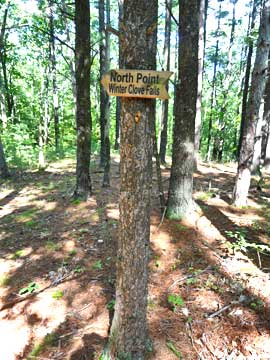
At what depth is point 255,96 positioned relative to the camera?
5781 mm

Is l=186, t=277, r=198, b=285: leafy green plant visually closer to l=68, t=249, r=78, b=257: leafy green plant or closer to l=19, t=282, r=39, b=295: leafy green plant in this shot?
l=68, t=249, r=78, b=257: leafy green plant

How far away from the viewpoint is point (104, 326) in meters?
3.16

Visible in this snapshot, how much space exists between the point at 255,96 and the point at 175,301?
4624 mm

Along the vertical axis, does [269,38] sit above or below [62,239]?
above

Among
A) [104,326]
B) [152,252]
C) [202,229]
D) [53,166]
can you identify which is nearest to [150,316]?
[104,326]

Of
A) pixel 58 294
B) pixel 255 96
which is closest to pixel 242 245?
pixel 58 294

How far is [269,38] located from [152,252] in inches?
200

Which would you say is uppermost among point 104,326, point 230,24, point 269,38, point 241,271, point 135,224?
point 230,24

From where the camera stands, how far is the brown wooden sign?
203 centimetres

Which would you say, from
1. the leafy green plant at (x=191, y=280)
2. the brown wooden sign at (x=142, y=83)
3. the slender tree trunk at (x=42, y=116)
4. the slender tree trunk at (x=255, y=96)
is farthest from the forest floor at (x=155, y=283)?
the slender tree trunk at (x=42, y=116)

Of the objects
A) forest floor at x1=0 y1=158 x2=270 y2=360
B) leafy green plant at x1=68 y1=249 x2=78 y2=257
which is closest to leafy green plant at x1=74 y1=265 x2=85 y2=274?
forest floor at x1=0 y1=158 x2=270 y2=360

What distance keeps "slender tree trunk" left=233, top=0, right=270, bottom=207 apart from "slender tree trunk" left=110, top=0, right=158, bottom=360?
4.27 meters

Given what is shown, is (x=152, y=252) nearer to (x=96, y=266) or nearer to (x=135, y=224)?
(x=96, y=266)

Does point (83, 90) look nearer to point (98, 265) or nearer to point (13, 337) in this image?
point (98, 265)
